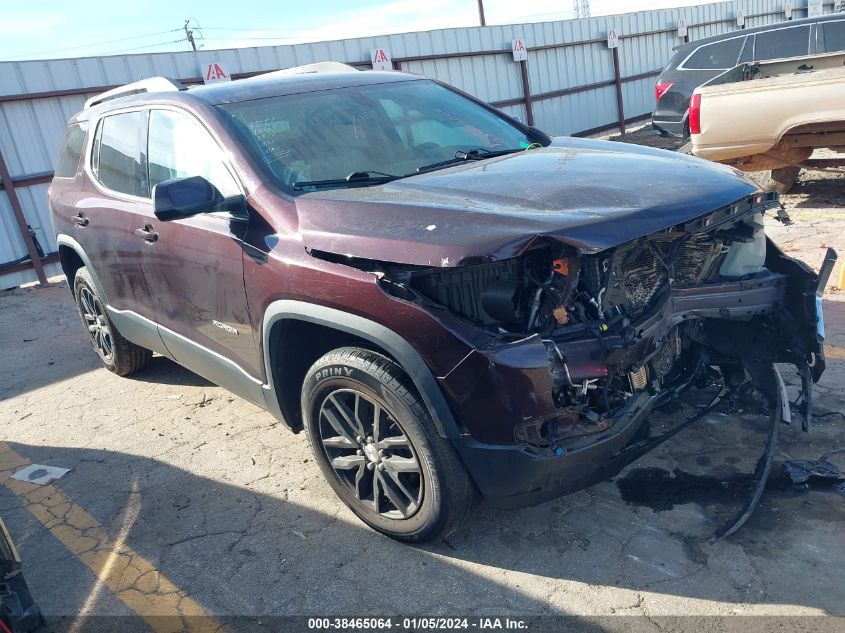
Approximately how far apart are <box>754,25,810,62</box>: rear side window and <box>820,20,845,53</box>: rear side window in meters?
0.22

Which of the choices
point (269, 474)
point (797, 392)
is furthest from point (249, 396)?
point (797, 392)

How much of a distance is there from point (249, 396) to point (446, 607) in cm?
150

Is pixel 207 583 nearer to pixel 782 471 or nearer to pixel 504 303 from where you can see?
pixel 504 303

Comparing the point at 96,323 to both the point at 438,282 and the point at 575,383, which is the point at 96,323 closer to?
the point at 438,282

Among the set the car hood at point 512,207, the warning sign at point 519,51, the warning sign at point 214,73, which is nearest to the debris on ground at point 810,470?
the car hood at point 512,207

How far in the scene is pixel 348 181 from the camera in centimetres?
334

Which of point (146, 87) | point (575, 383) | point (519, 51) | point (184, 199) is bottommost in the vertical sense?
point (575, 383)

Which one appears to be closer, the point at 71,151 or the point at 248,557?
the point at 248,557

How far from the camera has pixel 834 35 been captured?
398 inches

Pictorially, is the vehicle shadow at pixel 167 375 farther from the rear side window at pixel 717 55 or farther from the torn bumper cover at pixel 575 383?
the rear side window at pixel 717 55

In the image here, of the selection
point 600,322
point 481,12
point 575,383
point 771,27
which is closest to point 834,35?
point 771,27

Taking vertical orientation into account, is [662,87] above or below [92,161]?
below

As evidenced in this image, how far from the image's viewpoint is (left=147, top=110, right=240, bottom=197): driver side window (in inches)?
137

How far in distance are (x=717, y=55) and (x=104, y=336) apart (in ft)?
32.9
